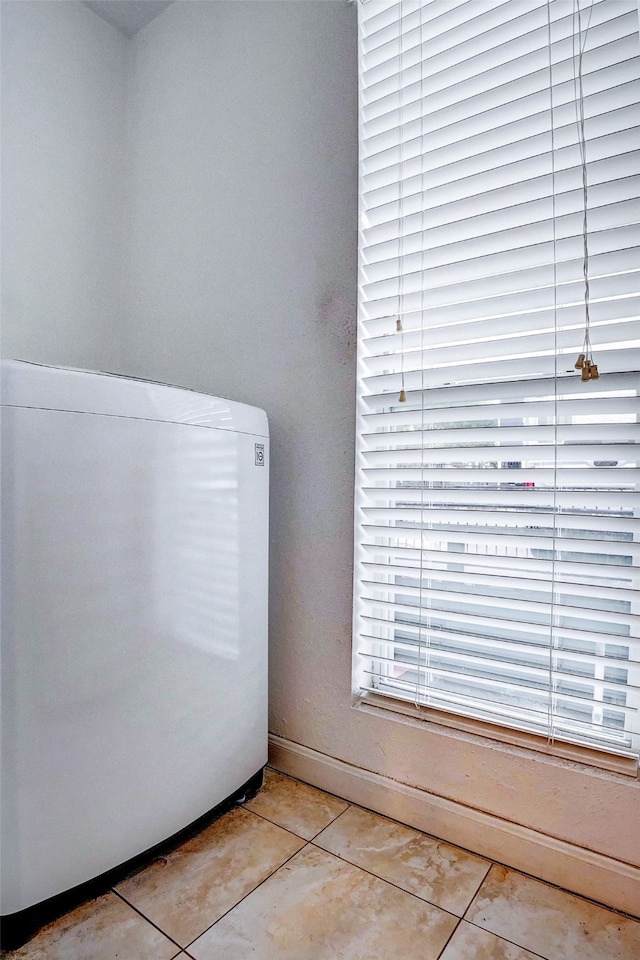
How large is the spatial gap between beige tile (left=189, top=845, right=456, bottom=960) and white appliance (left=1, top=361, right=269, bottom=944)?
0.20 meters

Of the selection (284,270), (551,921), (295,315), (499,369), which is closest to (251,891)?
(551,921)

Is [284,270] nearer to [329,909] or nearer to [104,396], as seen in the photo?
[104,396]

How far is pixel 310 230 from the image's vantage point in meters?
1.31

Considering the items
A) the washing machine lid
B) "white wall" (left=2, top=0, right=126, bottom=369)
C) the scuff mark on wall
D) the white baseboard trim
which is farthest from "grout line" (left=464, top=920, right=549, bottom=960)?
"white wall" (left=2, top=0, right=126, bottom=369)

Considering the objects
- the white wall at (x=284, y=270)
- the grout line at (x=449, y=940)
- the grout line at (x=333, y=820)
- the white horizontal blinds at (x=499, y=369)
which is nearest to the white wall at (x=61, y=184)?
the white wall at (x=284, y=270)

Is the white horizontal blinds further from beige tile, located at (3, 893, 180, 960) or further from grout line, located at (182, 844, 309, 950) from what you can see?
beige tile, located at (3, 893, 180, 960)

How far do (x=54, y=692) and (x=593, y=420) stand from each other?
1.01m

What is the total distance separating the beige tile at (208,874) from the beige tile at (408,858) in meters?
0.10

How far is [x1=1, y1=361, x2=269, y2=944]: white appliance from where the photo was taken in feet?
2.64

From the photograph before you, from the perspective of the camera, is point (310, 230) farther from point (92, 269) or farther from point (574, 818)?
point (574, 818)

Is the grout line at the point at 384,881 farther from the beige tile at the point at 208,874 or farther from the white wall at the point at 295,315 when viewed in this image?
the white wall at the point at 295,315

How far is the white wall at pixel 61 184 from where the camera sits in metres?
1.47

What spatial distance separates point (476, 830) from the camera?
1.04 meters

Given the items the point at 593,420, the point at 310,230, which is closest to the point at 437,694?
the point at 593,420
